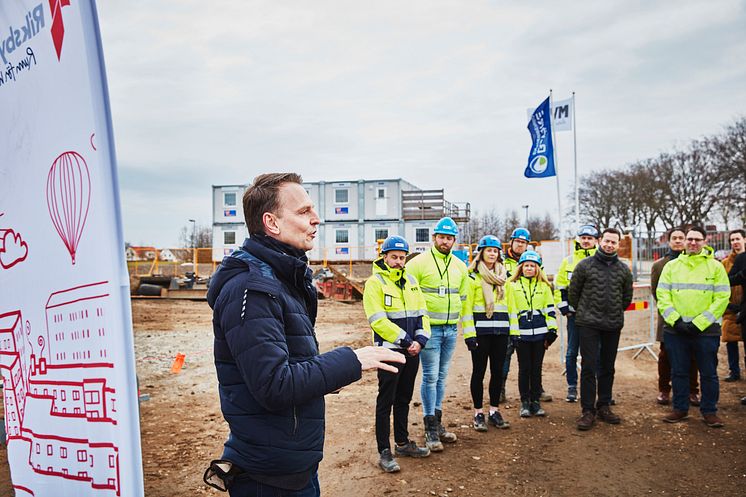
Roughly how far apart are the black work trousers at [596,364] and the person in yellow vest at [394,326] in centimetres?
210

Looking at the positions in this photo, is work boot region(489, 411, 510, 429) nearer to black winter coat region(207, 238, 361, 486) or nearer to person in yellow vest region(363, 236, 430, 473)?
person in yellow vest region(363, 236, 430, 473)

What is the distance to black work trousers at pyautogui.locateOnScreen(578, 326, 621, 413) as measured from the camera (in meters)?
6.25

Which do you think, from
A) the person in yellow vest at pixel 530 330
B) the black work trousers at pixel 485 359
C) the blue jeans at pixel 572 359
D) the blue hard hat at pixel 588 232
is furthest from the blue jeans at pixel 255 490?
the blue hard hat at pixel 588 232

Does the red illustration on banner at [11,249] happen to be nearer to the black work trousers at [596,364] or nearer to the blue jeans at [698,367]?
the black work trousers at [596,364]

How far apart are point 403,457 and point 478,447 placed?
2.68 feet

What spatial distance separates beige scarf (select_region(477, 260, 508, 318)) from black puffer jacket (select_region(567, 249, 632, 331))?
871 millimetres

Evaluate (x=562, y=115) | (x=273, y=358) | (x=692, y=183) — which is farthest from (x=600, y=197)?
(x=273, y=358)

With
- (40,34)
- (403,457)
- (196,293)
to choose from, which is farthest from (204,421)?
(196,293)

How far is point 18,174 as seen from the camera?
1992mm

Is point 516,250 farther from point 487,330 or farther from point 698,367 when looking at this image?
point 698,367

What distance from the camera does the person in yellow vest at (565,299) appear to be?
739 centimetres

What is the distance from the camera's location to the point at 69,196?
1729 mm

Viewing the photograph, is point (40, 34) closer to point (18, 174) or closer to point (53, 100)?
point (53, 100)

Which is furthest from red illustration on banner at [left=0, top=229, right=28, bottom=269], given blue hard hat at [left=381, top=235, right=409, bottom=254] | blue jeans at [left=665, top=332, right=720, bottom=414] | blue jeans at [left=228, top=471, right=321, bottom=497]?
blue jeans at [left=665, top=332, right=720, bottom=414]
